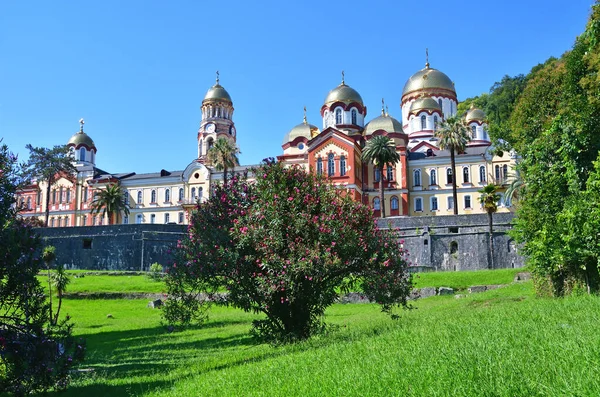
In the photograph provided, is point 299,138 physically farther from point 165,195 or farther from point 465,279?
point 465,279

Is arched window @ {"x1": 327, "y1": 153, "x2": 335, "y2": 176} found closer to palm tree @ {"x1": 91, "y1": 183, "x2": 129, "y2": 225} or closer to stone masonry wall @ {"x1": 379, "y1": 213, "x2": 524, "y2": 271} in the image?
stone masonry wall @ {"x1": 379, "y1": 213, "x2": 524, "y2": 271}

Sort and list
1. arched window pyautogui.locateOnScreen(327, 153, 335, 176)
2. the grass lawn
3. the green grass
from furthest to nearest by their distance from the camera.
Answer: arched window pyautogui.locateOnScreen(327, 153, 335, 176)
the green grass
the grass lawn

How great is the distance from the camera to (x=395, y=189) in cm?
5938

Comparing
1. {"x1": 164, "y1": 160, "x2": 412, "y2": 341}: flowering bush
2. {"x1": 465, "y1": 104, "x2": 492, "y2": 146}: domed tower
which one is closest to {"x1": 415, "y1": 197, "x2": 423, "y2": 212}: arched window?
{"x1": 465, "y1": 104, "x2": 492, "y2": 146}: domed tower

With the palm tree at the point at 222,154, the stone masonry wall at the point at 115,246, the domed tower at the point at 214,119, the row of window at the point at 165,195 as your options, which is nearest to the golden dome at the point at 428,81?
the domed tower at the point at 214,119

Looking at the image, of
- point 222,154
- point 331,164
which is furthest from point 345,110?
point 222,154

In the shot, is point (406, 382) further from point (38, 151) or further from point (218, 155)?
point (38, 151)

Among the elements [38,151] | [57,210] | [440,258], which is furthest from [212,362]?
[57,210]

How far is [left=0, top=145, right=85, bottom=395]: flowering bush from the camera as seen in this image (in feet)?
30.0

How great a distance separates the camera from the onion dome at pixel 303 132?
6278 cm

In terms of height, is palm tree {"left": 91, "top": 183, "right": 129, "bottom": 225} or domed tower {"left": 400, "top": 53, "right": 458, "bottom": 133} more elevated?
domed tower {"left": 400, "top": 53, "right": 458, "bottom": 133}

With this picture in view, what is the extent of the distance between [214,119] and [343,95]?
58.7 feet

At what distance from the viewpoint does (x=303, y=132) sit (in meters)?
63.0

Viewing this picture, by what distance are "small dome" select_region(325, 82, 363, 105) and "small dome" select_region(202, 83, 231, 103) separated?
1550 cm
